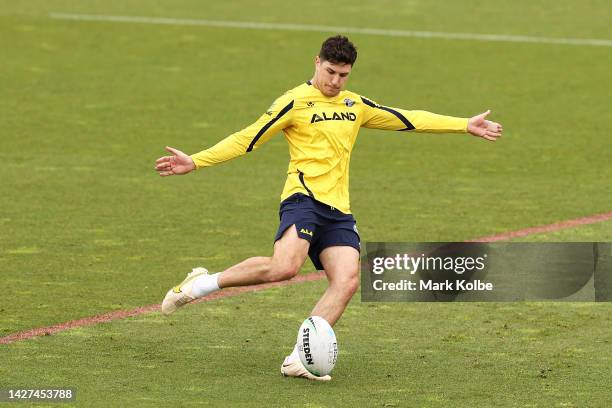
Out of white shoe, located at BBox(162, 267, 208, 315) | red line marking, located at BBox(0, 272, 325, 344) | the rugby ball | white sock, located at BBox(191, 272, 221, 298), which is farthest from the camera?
red line marking, located at BBox(0, 272, 325, 344)

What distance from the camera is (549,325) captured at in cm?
1266

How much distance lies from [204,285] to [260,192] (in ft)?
23.4

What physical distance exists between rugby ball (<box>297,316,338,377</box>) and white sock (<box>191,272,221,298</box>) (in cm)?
88

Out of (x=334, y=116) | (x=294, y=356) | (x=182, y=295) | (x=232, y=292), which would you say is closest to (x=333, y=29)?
(x=232, y=292)

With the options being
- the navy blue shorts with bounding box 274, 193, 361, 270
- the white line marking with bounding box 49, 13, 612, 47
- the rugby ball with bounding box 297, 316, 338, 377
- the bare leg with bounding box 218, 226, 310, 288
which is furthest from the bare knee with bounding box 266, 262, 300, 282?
the white line marking with bounding box 49, 13, 612, 47

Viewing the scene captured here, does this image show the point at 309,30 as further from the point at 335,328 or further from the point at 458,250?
the point at 335,328

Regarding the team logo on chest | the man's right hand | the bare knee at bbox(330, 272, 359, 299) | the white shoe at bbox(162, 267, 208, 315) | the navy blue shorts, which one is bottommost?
the white shoe at bbox(162, 267, 208, 315)

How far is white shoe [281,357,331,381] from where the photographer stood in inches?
419

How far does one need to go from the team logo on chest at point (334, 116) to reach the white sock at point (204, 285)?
1.36 metres

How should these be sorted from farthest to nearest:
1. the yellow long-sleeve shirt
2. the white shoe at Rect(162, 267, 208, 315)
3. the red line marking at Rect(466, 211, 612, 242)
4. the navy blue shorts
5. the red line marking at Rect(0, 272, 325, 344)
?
the red line marking at Rect(466, 211, 612, 242), the red line marking at Rect(0, 272, 325, 344), the white shoe at Rect(162, 267, 208, 315), the yellow long-sleeve shirt, the navy blue shorts

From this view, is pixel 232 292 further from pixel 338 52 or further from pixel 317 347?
pixel 338 52

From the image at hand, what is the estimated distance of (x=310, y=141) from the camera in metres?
11.0

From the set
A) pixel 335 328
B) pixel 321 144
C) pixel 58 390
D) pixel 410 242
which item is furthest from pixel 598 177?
pixel 58 390

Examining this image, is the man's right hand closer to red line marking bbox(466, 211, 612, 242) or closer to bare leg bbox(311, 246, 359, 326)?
bare leg bbox(311, 246, 359, 326)
